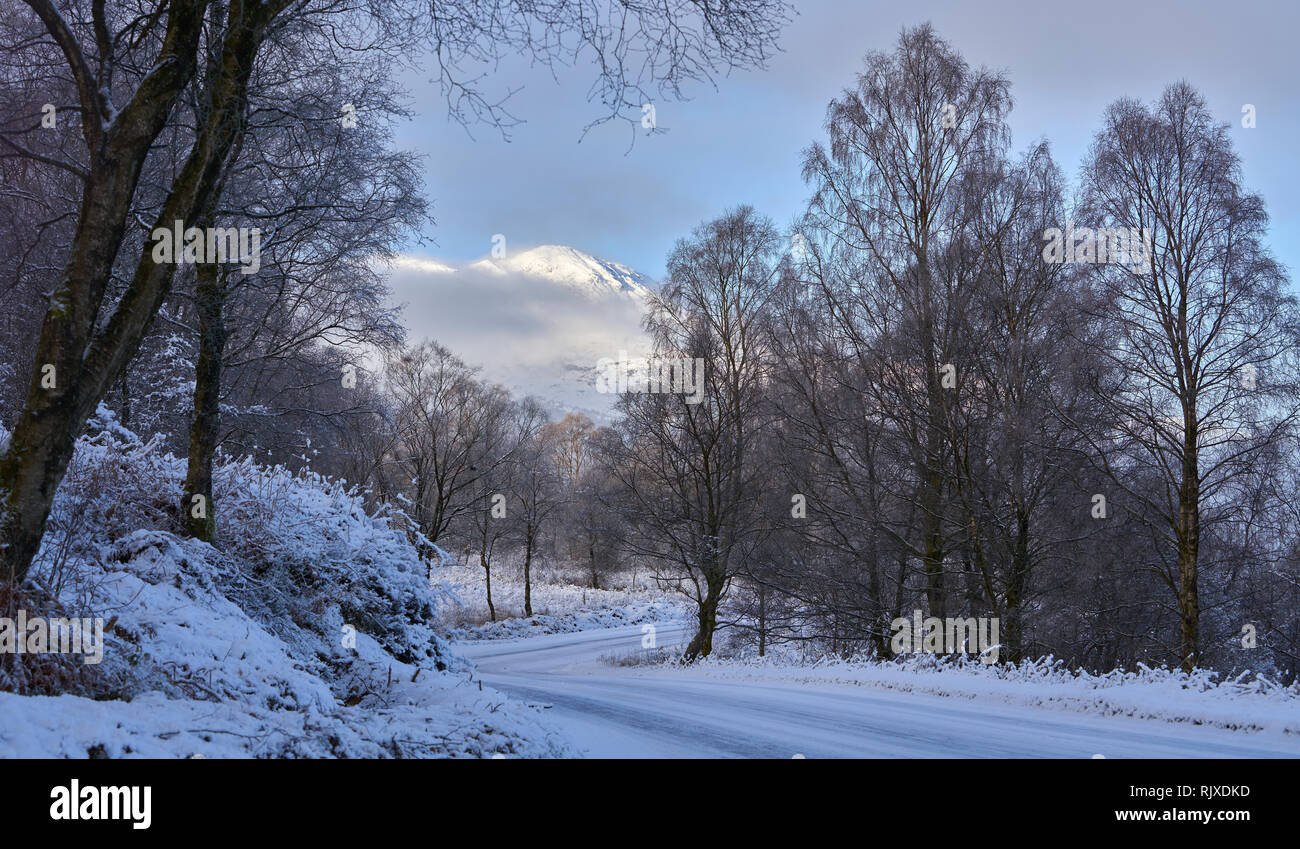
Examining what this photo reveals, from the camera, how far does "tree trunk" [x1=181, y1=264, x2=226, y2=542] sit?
7641mm

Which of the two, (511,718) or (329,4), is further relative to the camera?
(329,4)

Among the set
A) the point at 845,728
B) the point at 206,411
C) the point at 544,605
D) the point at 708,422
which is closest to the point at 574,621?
the point at 544,605

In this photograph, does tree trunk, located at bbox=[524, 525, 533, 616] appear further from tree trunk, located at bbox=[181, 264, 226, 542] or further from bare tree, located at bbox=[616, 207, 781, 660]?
tree trunk, located at bbox=[181, 264, 226, 542]

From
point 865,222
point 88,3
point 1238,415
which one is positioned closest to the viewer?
point 88,3

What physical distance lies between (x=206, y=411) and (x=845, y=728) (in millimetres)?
7000

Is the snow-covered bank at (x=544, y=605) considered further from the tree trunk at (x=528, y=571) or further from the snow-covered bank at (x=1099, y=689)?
the snow-covered bank at (x=1099, y=689)

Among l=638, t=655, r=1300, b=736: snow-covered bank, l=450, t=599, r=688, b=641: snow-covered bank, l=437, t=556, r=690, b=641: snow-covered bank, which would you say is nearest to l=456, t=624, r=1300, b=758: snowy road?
l=638, t=655, r=1300, b=736: snow-covered bank

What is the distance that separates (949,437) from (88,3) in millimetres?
14865

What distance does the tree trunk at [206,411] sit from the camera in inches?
301

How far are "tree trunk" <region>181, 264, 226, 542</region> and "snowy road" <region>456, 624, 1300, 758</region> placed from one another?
Answer: 3.99 meters

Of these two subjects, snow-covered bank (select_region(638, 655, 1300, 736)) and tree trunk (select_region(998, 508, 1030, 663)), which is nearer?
snow-covered bank (select_region(638, 655, 1300, 736))
